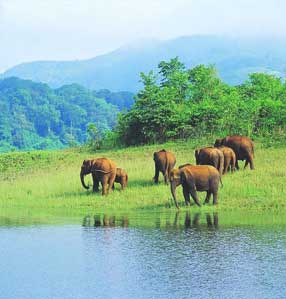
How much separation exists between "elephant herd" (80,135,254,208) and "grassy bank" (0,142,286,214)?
40cm

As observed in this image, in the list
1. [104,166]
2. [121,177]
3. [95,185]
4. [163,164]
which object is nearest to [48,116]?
[95,185]

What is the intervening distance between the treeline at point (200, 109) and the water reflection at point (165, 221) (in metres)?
17.2

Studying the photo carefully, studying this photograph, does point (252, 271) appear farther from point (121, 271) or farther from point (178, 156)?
point (178, 156)

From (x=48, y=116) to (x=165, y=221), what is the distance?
10637 centimetres

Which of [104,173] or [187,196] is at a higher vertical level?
[104,173]

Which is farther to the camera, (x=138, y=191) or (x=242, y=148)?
(x=242, y=148)

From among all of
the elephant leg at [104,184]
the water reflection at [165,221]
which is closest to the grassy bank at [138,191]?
the elephant leg at [104,184]

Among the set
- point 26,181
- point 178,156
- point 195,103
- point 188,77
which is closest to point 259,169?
point 178,156

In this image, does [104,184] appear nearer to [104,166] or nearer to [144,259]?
[104,166]

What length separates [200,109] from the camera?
43.4 m

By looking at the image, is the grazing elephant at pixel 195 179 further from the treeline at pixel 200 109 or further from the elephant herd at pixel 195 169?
the treeline at pixel 200 109

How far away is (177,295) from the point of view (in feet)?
44.2

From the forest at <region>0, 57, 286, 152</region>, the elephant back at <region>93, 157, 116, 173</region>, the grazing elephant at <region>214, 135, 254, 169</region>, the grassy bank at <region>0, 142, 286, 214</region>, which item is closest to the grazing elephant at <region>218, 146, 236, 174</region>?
the grassy bank at <region>0, 142, 286, 214</region>

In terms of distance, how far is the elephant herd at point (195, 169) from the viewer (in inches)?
944
